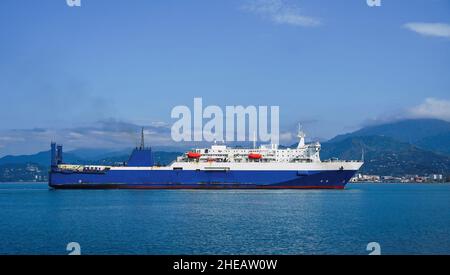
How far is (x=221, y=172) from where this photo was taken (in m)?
54.4

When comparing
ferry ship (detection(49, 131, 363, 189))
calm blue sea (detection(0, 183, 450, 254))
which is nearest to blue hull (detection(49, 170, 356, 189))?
ferry ship (detection(49, 131, 363, 189))

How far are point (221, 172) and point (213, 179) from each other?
3.65 ft

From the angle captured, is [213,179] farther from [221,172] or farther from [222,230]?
[222,230]

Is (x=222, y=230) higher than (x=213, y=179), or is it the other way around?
(x=213, y=179)

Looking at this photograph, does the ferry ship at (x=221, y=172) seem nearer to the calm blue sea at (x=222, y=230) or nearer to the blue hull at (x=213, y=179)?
the blue hull at (x=213, y=179)

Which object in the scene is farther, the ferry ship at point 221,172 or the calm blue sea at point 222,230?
the ferry ship at point 221,172

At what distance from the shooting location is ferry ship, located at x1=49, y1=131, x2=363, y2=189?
2135 inches

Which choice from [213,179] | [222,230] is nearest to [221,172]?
[213,179]

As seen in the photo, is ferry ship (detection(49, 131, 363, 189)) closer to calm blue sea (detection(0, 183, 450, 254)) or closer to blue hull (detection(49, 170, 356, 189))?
blue hull (detection(49, 170, 356, 189))

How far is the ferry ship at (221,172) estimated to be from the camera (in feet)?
178

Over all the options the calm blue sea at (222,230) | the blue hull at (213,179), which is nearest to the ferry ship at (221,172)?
the blue hull at (213,179)

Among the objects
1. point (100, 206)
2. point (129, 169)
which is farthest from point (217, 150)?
point (100, 206)

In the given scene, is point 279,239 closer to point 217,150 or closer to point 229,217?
point 229,217

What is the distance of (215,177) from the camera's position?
179ft
